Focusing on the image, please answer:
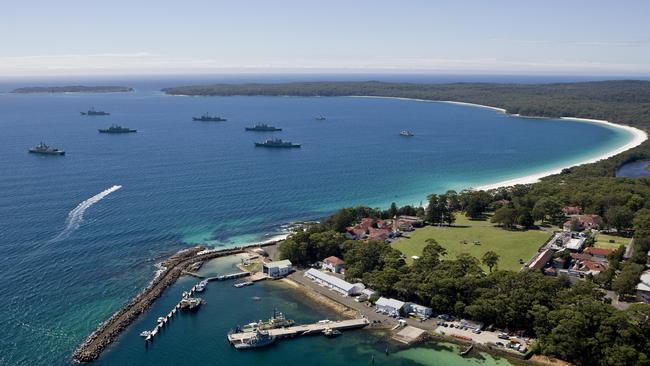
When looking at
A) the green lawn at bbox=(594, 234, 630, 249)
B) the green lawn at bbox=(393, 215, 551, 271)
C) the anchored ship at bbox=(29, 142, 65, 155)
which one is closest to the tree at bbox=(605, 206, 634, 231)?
the green lawn at bbox=(594, 234, 630, 249)

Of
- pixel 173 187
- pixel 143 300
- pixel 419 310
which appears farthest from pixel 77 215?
pixel 419 310

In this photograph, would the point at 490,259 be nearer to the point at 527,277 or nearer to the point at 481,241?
the point at 527,277

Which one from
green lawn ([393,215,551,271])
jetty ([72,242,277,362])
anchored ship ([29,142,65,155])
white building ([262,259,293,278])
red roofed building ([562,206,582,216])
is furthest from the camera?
anchored ship ([29,142,65,155])

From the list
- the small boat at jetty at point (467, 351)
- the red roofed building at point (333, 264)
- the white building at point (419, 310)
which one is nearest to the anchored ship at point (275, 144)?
the red roofed building at point (333, 264)

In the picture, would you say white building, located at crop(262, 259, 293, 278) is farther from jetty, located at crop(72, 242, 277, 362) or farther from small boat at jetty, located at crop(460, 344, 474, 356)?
small boat at jetty, located at crop(460, 344, 474, 356)

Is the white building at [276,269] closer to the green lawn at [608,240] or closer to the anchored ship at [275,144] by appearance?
the green lawn at [608,240]

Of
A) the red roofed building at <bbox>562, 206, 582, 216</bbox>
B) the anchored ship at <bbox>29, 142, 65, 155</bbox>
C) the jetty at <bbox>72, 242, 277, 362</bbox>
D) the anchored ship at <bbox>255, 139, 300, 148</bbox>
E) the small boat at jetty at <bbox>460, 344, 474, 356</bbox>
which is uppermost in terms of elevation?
the anchored ship at <bbox>29, 142, 65, 155</bbox>
